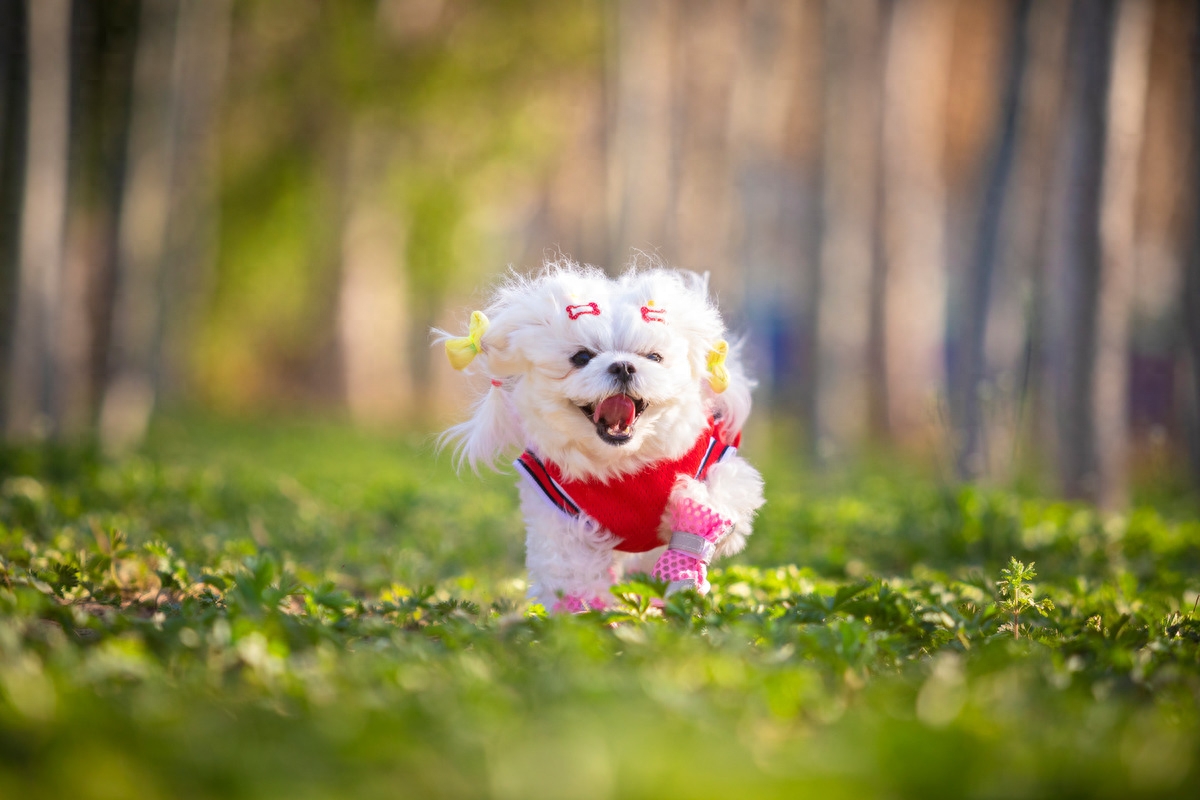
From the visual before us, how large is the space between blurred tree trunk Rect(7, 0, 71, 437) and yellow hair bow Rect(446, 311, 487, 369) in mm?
6263

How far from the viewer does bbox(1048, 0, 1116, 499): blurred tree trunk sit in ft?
23.6

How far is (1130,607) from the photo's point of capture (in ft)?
12.5

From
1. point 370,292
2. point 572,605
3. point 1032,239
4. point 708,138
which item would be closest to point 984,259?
point 1032,239

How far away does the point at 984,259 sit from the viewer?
391 inches

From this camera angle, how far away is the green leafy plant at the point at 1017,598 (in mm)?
3195

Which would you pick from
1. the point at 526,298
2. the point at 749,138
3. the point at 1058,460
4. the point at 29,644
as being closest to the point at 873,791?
the point at 29,644

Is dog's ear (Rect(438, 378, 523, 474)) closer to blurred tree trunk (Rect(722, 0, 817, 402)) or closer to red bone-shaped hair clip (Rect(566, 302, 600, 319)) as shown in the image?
red bone-shaped hair clip (Rect(566, 302, 600, 319))

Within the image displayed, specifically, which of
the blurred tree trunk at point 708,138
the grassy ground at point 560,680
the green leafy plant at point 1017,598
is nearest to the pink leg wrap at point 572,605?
the grassy ground at point 560,680

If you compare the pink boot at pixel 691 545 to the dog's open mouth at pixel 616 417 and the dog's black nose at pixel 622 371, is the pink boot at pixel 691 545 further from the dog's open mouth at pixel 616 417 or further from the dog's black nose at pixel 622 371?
the dog's black nose at pixel 622 371

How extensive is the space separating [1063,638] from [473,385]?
7.55 ft

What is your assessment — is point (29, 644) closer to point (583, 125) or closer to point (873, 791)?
point (873, 791)

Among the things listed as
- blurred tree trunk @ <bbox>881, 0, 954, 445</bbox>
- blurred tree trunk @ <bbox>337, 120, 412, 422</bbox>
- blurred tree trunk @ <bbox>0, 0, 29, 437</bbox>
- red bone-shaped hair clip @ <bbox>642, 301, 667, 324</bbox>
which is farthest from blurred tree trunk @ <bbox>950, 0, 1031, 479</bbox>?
blurred tree trunk @ <bbox>337, 120, 412, 422</bbox>

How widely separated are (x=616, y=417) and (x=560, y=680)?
1.29 meters

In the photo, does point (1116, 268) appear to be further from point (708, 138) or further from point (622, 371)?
point (708, 138)
